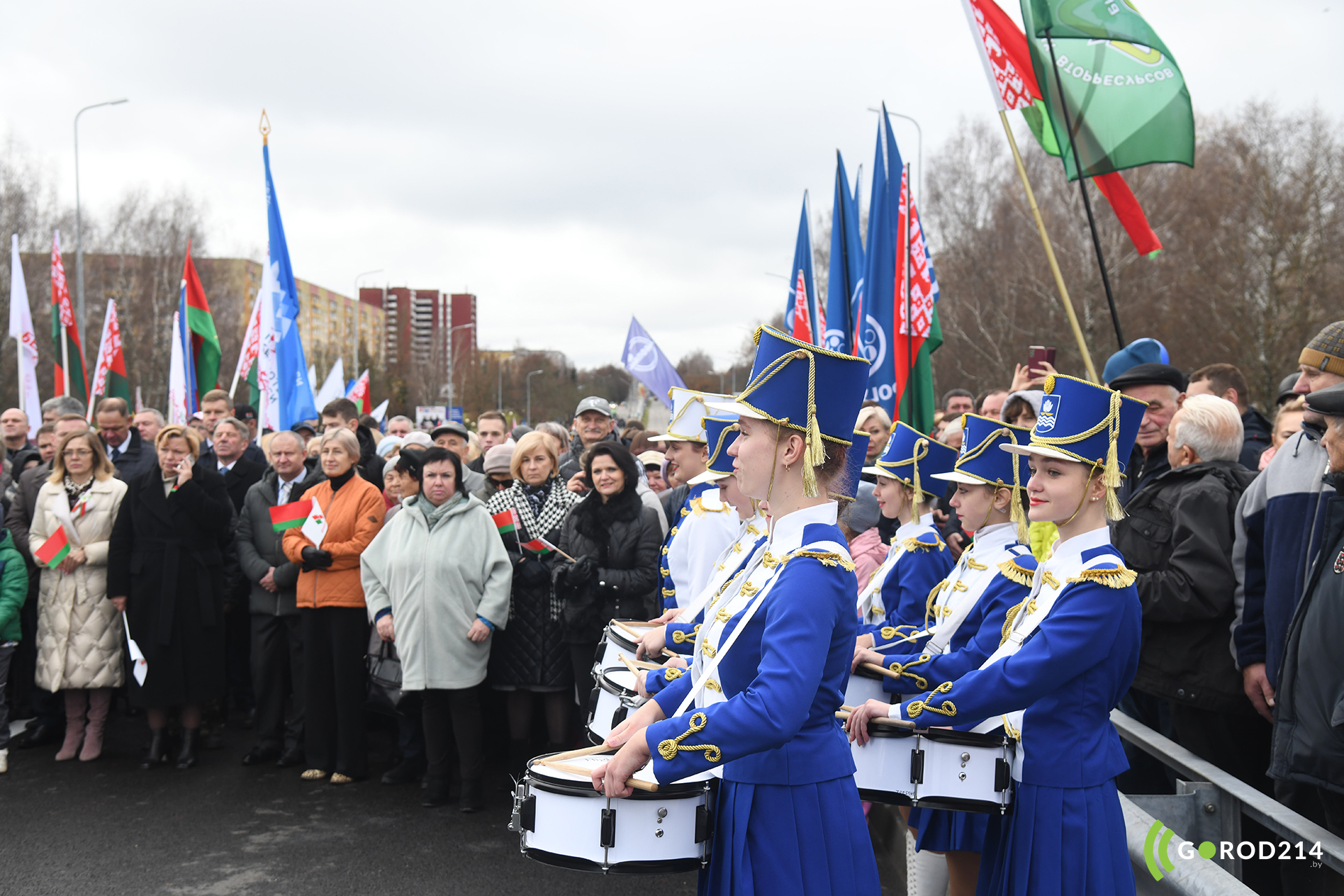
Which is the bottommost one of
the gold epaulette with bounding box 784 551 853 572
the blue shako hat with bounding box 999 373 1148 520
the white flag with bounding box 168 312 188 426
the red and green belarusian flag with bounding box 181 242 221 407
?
the gold epaulette with bounding box 784 551 853 572

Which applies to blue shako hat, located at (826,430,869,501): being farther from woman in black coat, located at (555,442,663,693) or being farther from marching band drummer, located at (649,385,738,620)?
woman in black coat, located at (555,442,663,693)

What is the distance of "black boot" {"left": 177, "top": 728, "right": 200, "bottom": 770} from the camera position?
273 inches

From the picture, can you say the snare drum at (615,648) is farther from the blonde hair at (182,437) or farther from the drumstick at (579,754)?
the blonde hair at (182,437)

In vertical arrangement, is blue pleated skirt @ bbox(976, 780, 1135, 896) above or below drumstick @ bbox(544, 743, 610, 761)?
below

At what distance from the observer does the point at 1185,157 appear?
6574 mm

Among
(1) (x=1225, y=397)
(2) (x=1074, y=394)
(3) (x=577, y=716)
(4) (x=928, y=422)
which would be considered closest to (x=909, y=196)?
(4) (x=928, y=422)

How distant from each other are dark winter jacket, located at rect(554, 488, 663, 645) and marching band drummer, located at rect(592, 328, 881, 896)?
359cm

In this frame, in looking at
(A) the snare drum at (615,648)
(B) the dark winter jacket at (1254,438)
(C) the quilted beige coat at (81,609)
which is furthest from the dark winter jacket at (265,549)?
(B) the dark winter jacket at (1254,438)

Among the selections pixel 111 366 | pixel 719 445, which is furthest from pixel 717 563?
pixel 111 366

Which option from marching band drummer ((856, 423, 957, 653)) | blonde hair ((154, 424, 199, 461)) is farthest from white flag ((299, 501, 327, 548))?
marching band drummer ((856, 423, 957, 653))

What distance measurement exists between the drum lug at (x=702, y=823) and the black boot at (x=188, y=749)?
5529 millimetres

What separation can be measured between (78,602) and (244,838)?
98.2 inches

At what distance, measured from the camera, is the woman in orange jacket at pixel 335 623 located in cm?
668

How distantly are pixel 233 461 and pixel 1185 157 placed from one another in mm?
7058
